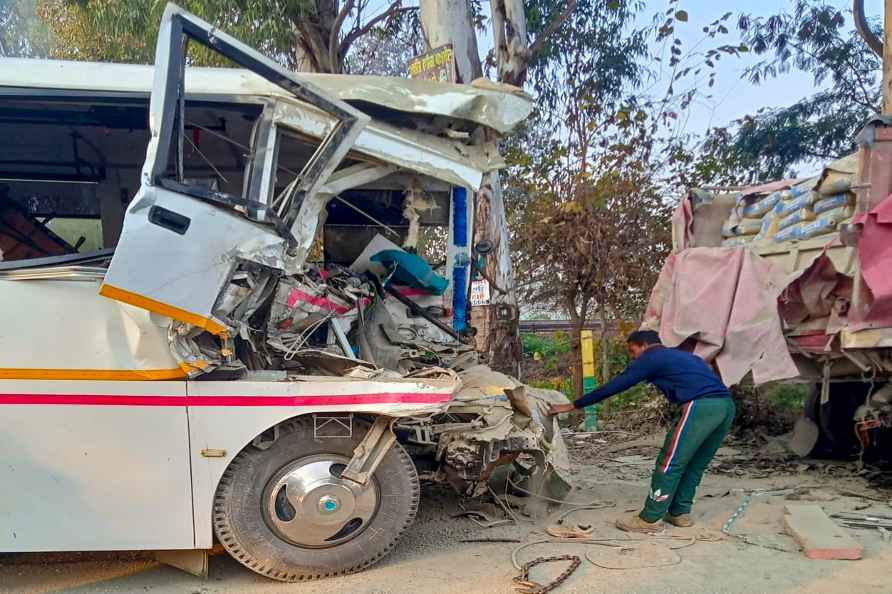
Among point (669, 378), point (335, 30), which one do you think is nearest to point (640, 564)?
point (669, 378)

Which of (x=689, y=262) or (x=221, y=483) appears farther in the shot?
(x=689, y=262)

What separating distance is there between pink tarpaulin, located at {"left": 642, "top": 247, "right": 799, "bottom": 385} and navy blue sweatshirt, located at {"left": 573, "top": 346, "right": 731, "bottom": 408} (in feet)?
3.34

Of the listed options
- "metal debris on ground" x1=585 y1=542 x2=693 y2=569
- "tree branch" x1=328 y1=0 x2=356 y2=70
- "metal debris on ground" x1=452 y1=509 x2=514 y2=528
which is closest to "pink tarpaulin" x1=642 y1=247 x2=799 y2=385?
"metal debris on ground" x1=585 y1=542 x2=693 y2=569

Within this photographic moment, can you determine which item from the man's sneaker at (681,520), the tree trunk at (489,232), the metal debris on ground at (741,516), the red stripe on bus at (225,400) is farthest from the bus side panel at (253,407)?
the tree trunk at (489,232)

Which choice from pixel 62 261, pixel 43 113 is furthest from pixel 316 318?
pixel 43 113

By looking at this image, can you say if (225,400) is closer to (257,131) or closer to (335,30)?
(257,131)

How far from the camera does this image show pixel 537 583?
367 cm

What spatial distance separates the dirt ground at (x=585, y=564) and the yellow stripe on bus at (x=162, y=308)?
4.70 feet

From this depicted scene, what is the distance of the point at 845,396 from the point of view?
245 inches

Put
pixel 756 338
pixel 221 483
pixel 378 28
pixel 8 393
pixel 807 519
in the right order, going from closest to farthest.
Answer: pixel 8 393
pixel 221 483
pixel 807 519
pixel 756 338
pixel 378 28

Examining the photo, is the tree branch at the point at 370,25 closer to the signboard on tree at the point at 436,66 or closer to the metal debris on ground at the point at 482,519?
the signboard on tree at the point at 436,66

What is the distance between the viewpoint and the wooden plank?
3971mm

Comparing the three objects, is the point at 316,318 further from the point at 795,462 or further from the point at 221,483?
the point at 795,462

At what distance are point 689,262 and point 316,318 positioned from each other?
3540 millimetres
